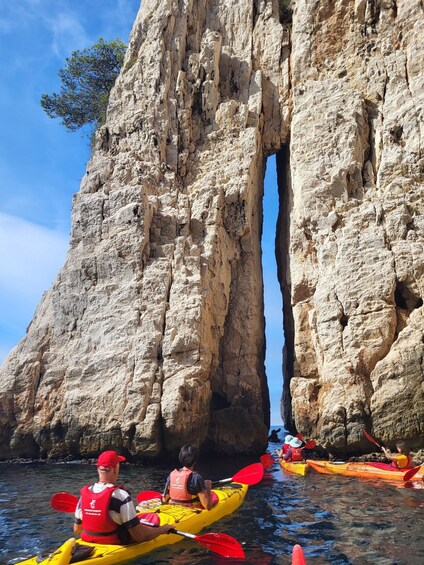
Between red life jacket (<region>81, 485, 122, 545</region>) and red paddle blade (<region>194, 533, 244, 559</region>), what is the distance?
1.14 meters

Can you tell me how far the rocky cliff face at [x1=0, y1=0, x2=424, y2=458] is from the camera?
49.3 ft

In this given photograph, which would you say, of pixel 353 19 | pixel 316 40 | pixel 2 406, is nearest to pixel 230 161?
pixel 316 40

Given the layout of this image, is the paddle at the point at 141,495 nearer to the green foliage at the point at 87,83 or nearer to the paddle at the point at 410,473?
the paddle at the point at 410,473

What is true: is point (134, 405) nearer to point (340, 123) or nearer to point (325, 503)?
point (325, 503)

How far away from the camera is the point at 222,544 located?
621 centimetres

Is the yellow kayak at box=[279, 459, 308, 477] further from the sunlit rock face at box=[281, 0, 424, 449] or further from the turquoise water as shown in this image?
the sunlit rock face at box=[281, 0, 424, 449]

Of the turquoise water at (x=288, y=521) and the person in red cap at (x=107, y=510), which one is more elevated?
the person in red cap at (x=107, y=510)

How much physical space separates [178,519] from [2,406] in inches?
506

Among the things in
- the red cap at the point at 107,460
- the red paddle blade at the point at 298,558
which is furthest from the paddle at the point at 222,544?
the red paddle blade at the point at 298,558

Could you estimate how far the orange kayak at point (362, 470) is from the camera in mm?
11219

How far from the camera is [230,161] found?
65.9ft

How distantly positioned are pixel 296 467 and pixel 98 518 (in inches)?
356

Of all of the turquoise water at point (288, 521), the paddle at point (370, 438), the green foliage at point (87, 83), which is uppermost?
the green foliage at point (87, 83)

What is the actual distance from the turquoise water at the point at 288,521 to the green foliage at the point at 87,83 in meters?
22.3
